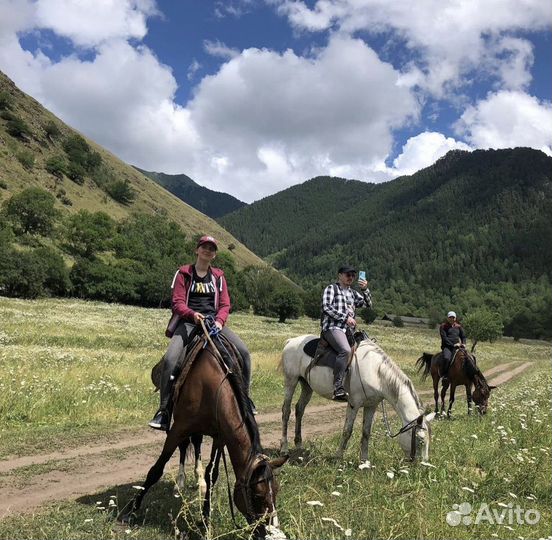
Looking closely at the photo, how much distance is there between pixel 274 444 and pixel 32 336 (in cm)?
2006

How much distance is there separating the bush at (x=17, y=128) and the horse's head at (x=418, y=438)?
128 metres

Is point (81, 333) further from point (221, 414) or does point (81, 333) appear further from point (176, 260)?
point (176, 260)

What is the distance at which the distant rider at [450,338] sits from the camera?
1691 cm

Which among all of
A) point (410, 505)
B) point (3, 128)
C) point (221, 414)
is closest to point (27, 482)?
point (221, 414)

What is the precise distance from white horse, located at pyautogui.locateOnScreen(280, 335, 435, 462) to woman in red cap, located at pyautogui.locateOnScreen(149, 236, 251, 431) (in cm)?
305

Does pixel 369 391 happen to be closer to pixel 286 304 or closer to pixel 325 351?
pixel 325 351

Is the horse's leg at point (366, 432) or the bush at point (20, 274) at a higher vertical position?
the bush at point (20, 274)

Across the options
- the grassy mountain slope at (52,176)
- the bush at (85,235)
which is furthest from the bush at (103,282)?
the grassy mountain slope at (52,176)

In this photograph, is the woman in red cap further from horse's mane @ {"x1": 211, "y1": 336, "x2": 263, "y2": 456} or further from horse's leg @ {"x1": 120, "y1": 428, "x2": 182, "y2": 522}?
horse's mane @ {"x1": 211, "y1": 336, "x2": 263, "y2": 456}

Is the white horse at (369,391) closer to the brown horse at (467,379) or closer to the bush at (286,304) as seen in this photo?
the brown horse at (467,379)

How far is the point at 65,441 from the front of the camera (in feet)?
31.7

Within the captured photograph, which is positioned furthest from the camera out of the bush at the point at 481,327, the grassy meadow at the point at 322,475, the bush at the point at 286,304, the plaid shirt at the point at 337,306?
the bush at the point at 286,304

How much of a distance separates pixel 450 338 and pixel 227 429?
1384 cm

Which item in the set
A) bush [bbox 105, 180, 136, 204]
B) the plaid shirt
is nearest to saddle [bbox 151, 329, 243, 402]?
the plaid shirt
